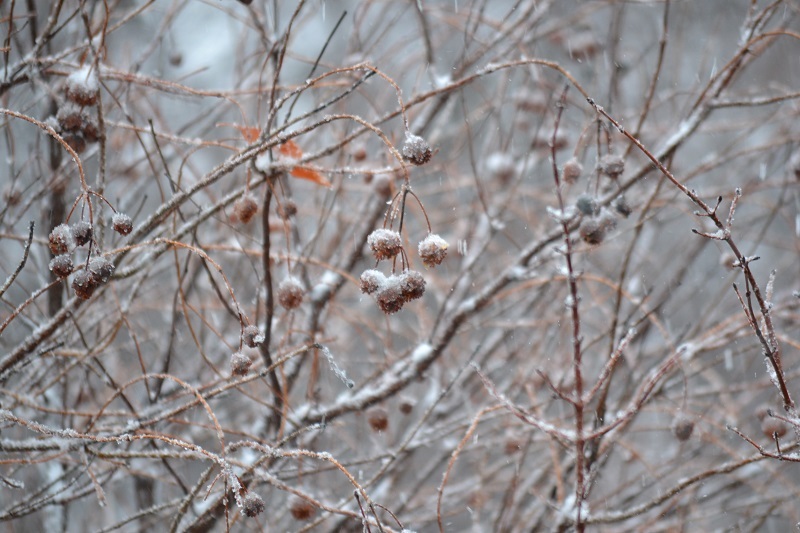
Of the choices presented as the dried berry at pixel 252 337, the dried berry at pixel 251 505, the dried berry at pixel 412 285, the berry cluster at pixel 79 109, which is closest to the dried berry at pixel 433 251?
the dried berry at pixel 412 285

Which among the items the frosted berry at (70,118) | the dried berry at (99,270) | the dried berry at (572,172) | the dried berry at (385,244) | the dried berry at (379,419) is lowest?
the dried berry at (385,244)

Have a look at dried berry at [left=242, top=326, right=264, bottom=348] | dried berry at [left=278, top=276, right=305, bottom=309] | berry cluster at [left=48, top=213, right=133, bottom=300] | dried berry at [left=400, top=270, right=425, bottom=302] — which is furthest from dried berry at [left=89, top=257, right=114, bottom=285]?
dried berry at [left=400, top=270, right=425, bottom=302]

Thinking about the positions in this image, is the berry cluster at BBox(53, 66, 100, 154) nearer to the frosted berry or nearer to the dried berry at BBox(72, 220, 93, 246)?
the frosted berry

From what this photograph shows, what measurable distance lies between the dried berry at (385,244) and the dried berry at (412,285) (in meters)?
0.07

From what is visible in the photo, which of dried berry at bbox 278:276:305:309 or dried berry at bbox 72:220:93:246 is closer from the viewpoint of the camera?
dried berry at bbox 72:220:93:246

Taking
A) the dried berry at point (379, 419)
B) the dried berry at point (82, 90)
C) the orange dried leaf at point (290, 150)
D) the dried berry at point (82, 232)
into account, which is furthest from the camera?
the dried berry at point (379, 419)

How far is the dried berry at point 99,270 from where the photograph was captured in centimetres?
165

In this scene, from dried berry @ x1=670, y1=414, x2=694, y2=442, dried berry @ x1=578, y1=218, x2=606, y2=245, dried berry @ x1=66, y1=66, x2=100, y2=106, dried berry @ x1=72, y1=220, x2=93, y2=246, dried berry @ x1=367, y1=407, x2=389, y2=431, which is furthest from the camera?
dried berry @ x1=367, y1=407, x2=389, y2=431

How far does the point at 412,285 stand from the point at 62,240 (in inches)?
32.0

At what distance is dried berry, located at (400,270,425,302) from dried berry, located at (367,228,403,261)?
7 centimetres

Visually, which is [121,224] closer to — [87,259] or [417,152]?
[87,259]

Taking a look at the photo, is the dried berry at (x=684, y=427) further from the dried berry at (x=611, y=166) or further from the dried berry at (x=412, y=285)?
the dried berry at (x=412, y=285)

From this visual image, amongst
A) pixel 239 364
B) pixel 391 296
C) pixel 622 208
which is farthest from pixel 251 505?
pixel 622 208

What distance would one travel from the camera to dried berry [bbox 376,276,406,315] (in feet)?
5.65
